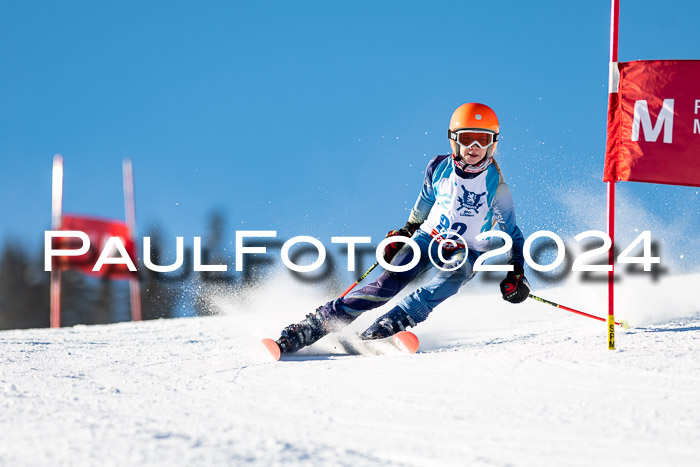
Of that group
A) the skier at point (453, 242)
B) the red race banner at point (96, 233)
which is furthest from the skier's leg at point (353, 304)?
the red race banner at point (96, 233)

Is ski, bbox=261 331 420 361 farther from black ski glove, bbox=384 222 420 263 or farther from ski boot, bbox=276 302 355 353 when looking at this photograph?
black ski glove, bbox=384 222 420 263

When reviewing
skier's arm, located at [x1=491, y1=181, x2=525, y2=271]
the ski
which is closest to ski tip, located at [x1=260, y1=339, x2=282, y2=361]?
the ski

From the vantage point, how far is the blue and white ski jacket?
482cm

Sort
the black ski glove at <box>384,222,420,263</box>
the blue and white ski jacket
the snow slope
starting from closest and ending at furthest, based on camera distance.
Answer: the snow slope < the blue and white ski jacket < the black ski glove at <box>384,222,420,263</box>

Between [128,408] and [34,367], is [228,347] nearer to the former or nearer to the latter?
[34,367]

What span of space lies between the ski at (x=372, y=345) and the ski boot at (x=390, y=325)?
0.10 metres

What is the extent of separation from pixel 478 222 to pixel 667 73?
1.53m

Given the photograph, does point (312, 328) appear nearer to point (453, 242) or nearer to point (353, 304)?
point (353, 304)

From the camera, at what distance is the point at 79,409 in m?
2.88

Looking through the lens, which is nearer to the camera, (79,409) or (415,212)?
(79,409)

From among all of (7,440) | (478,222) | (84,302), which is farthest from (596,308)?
(84,302)

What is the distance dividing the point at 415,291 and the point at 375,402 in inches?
81.4

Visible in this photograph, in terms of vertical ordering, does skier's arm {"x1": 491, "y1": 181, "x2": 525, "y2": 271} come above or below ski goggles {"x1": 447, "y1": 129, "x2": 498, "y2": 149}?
below

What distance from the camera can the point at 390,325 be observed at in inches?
191
